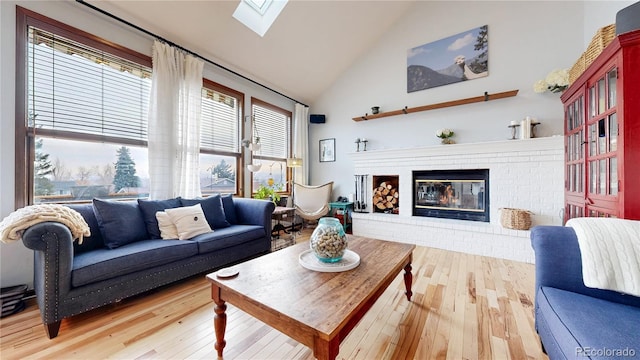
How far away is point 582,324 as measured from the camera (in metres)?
0.88

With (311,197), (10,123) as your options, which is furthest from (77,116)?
(311,197)

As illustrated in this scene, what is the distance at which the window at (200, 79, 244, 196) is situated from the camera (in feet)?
10.9

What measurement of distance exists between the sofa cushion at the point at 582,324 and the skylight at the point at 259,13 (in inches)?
153

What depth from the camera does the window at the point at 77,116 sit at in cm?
195

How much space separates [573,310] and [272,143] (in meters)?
4.21

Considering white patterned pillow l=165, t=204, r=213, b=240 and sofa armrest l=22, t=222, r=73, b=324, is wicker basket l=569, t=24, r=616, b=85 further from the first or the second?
sofa armrest l=22, t=222, r=73, b=324

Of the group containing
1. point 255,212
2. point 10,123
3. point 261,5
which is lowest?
point 255,212

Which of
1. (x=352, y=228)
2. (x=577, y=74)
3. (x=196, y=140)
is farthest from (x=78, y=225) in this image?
(x=577, y=74)

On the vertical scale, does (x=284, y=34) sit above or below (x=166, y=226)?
above

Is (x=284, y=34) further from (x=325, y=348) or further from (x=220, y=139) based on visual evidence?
(x=325, y=348)

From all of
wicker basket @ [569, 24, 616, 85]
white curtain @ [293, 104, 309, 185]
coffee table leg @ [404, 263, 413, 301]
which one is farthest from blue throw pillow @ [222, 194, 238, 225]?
wicker basket @ [569, 24, 616, 85]

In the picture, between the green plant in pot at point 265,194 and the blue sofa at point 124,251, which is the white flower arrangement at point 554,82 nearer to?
the blue sofa at point 124,251

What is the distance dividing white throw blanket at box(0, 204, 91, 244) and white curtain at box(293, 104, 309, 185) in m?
3.35

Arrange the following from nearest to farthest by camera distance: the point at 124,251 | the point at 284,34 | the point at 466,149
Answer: the point at 124,251, the point at 466,149, the point at 284,34
